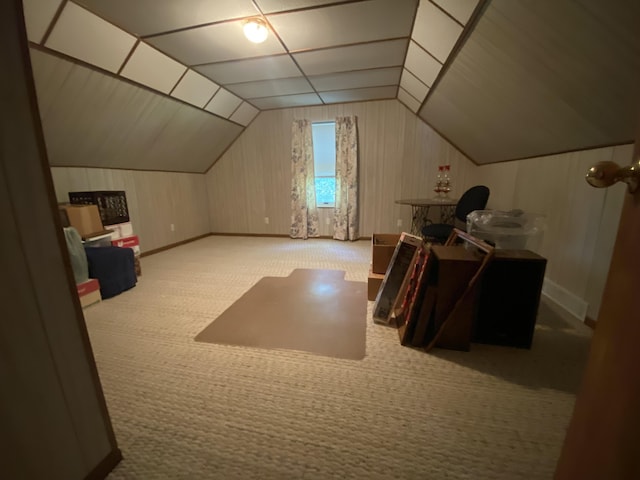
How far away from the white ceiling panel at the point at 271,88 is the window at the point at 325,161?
0.93 meters

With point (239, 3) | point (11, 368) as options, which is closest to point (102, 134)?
point (239, 3)

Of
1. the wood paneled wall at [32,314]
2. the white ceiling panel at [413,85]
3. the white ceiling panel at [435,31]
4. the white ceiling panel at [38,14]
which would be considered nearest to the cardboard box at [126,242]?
the white ceiling panel at [38,14]

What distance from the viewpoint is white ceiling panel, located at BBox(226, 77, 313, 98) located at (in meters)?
3.30

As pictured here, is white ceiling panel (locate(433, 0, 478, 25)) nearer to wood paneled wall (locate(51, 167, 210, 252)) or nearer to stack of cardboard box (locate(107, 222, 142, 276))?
stack of cardboard box (locate(107, 222, 142, 276))

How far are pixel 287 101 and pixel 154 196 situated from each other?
2.55 metres

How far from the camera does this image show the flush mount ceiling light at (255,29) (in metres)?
2.04

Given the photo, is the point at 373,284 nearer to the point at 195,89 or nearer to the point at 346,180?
the point at 346,180

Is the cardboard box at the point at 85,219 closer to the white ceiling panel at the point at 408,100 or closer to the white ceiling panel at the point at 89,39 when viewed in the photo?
the white ceiling panel at the point at 89,39

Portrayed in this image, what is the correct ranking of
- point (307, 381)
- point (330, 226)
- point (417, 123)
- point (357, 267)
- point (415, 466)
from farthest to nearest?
point (330, 226), point (417, 123), point (357, 267), point (307, 381), point (415, 466)

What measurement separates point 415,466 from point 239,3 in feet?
9.35

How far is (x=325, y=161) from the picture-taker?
4.62 metres

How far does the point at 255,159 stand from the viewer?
4.76 metres

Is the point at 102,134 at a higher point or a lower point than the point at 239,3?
lower

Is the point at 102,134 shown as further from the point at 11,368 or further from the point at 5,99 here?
the point at 11,368
